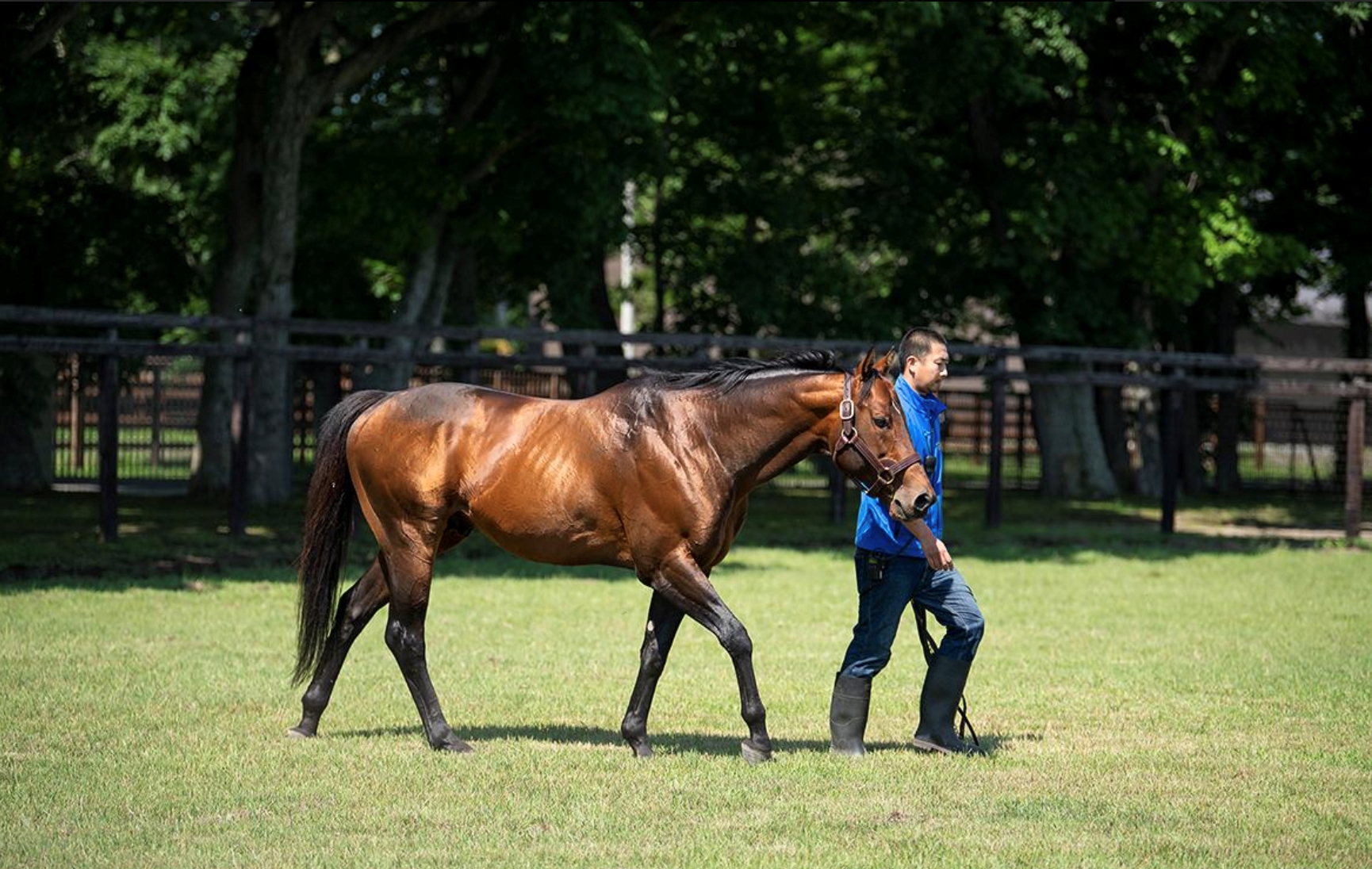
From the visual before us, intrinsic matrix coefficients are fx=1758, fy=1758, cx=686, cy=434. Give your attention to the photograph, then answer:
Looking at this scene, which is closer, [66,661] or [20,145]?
[66,661]

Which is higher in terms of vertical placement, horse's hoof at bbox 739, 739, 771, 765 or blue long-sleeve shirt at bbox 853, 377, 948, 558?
blue long-sleeve shirt at bbox 853, 377, 948, 558

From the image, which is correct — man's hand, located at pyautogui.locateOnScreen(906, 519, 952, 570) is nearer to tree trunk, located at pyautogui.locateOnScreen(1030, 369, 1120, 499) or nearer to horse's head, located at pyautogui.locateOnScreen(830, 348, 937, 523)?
horse's head, located at pyautogui.locateOnScreen(830, 348, 937, 523)

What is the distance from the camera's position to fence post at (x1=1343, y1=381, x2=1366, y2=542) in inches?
950

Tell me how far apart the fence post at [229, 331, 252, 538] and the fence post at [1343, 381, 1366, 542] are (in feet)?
48.0

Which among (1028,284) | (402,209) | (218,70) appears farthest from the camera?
(1028,284)

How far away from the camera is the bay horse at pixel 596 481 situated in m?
8.59

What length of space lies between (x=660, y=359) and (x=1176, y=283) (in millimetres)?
11950

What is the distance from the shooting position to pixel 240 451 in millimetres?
20234

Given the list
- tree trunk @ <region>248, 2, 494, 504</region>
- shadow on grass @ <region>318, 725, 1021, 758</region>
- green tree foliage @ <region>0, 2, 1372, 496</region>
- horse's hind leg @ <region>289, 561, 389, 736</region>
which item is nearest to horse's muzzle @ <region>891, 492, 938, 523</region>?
shadow on grass @ <region>318, 725, 1021, 758</region>

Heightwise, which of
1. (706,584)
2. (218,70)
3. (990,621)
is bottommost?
(990,621)

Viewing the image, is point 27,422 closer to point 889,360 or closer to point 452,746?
point 452,746

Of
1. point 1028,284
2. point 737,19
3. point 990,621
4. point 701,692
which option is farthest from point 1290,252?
point 701,692

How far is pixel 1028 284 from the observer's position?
30.9 meters

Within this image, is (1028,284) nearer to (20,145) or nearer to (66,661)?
(20,145)
